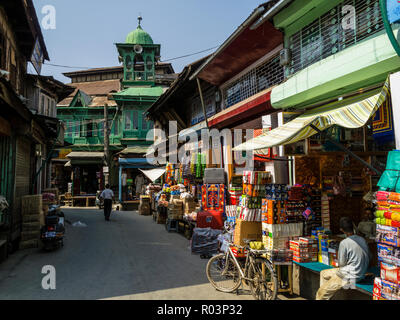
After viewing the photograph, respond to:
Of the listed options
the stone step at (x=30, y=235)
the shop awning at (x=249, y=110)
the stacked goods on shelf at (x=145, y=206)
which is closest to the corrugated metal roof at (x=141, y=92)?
the stacked goods on shelf at (x=145, y=206)

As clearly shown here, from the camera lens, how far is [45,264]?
8211 mm

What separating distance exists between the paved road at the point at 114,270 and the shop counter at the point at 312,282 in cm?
108

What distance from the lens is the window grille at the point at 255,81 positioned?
8.66 m

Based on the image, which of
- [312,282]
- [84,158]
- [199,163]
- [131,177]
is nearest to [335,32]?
[312,282]

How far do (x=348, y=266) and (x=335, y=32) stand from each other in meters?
4.84

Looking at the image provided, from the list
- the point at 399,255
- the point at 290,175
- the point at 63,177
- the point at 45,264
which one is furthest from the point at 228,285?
the point at 63,177

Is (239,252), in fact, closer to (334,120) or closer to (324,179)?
(324,179)

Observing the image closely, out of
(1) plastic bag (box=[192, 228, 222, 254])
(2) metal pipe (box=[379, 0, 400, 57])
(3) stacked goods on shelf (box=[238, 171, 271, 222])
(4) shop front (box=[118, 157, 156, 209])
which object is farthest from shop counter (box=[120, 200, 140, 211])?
(2) metal pipe (box=[379, 0, 400, 57])

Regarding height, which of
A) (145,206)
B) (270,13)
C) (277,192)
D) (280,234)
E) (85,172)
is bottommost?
(145,206)

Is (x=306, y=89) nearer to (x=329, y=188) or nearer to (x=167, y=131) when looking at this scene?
(x=329, y=188)

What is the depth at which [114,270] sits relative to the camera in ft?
25.0

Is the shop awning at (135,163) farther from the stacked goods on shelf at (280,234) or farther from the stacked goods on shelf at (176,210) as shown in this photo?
the stacked goods on shelf at (280,234)

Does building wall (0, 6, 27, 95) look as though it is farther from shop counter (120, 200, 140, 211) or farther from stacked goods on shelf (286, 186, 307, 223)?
stacked goods on shelf (286, 186, 307, 223)

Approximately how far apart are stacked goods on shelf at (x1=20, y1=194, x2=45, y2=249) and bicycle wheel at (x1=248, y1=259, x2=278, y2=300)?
8.04m
